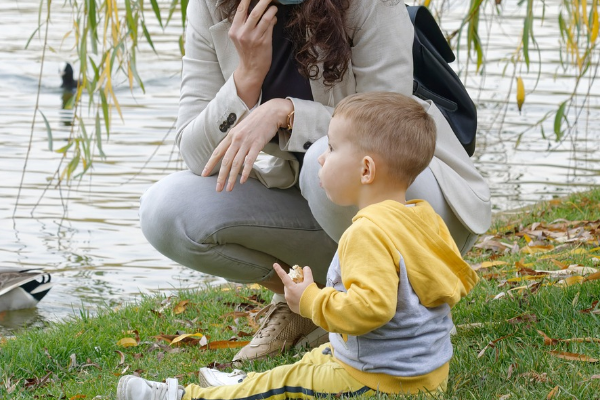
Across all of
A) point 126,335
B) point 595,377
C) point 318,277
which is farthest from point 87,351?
point 595,377

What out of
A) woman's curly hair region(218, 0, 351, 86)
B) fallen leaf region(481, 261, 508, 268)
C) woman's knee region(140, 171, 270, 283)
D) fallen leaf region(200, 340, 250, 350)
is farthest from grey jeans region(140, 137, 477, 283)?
fallen leaf region(481, 261, 508, 268)

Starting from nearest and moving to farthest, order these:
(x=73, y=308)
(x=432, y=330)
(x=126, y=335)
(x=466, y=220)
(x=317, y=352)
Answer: (x=432, y=330) < (x=317, y=352) < (x=466, y=220) < (x=126, y=335) < (x=73, y=308)

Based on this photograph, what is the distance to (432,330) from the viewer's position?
93.4 inches

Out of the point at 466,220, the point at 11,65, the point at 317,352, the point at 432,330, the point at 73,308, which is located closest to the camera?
the point at 432,330

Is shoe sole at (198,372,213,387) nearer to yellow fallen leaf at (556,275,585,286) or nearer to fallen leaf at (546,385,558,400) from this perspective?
fallen leaf at (546,385,558,400)

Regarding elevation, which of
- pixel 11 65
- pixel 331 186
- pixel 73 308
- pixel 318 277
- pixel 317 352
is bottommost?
pixel 11 65

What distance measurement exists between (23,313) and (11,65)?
6.52 metres

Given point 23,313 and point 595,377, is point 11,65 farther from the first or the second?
point 595,377

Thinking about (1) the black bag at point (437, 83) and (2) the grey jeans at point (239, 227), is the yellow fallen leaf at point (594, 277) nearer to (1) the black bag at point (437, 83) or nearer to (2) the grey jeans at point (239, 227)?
(2) the grey jeans at point (239, 227)

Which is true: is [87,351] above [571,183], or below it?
above

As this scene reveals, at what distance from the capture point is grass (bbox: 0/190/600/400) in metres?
2.53

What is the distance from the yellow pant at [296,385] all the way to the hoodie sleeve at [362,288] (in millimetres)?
189

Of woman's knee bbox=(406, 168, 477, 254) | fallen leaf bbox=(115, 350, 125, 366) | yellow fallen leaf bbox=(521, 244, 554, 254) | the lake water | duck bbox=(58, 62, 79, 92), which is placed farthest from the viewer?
duck bbox=(58, 62, 79, 92)

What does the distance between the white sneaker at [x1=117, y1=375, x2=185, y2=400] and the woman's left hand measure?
678mm
